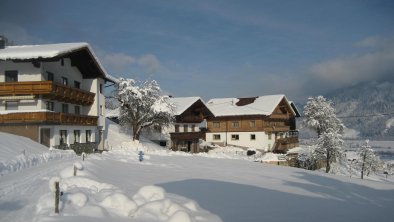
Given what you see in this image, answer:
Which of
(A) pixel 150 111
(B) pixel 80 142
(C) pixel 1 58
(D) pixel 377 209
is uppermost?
(C) pixel 1 58

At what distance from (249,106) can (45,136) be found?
39.6 metres

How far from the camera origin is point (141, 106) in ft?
144

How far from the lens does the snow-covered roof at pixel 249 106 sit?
6216 centimetres

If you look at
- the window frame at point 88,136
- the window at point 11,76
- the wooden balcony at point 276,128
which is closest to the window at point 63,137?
the window frame at point 88,136

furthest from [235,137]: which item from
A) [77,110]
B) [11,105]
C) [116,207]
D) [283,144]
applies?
[116,207]

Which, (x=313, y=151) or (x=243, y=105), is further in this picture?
(x=243, y=105)

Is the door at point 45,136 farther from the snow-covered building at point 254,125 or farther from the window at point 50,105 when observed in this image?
the snow-covered building at point 254,125

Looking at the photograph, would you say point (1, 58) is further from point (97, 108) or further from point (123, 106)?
point (123, 106)

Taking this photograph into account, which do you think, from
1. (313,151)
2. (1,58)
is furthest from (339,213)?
(313,151)

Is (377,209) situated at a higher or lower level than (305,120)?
lower

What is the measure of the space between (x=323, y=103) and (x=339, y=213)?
51.4 m

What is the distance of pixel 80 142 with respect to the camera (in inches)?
1499

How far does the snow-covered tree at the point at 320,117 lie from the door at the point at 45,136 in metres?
42.0

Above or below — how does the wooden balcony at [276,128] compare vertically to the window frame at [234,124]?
below
